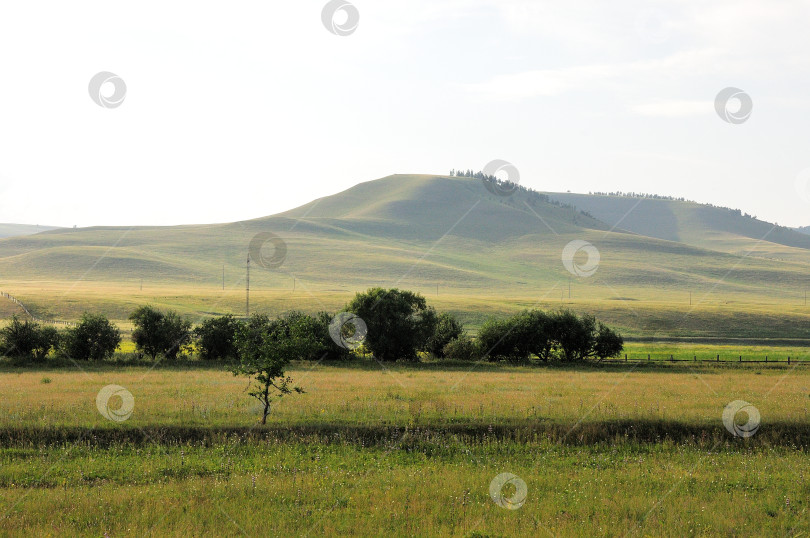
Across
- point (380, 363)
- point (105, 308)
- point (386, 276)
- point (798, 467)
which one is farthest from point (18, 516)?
point (386, 276)

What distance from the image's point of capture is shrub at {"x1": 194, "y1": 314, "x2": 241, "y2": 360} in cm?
5053

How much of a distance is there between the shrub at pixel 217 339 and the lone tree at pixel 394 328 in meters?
10.8

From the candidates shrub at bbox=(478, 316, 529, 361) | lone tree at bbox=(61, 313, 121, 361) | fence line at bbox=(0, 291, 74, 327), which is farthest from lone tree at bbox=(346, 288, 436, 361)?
fence line at bbox=(0, 291, 74, 327)

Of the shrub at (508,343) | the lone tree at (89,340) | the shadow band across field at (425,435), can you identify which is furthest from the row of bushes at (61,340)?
the shadow band across field at (425,435)

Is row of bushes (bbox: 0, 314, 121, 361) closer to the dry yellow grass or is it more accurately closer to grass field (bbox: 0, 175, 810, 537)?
the dry yellow grass

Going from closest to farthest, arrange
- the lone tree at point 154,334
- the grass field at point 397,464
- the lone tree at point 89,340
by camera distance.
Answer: the grass field at point 397,464 → the lone tree at point 89,340 → the lone tree at point 154,334

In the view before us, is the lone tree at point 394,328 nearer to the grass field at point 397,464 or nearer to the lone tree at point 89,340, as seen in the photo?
the lone tree at point 89,340

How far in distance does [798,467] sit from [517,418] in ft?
28.9

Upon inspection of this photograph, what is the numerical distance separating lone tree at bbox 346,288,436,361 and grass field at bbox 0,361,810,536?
2196 cm

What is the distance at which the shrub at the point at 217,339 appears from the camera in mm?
50531

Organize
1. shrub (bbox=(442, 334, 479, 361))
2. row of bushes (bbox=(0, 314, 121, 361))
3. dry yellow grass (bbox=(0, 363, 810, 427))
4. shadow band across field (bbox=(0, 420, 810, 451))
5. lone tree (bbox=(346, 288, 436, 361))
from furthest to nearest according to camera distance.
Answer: shrub (bbox=(442, 334, 479, 361)), lone tree (bbox=(346, 288, 436, 361)), row of bushes (bbox=(0, 314, 121, 361)), dry yellow grass (bbox=(0, 363, 810, 427)), shadow band across field (bbox=(0, 420, 810, 451))

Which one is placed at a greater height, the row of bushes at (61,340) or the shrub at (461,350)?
the row of bushes at (61,340)

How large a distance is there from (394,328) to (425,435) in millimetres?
32806

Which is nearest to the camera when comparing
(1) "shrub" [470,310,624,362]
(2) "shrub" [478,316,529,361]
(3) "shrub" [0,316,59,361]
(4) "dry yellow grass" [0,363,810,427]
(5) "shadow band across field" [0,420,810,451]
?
(5) "shadow band across field" [0,420,810,451]
